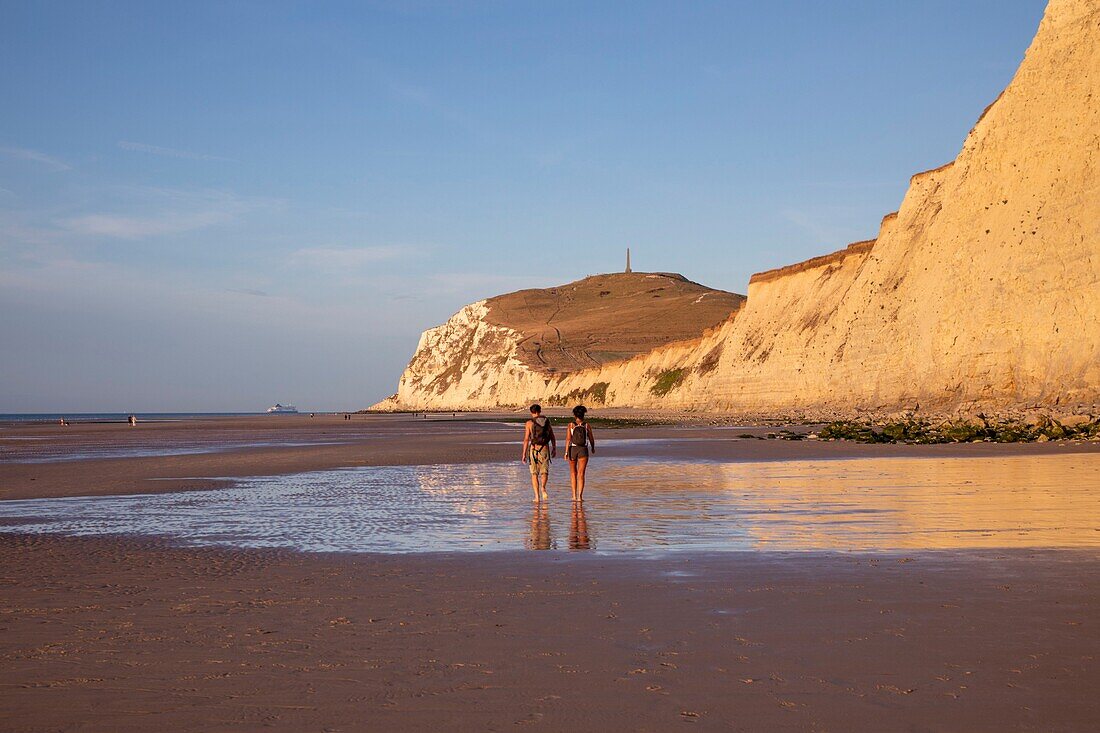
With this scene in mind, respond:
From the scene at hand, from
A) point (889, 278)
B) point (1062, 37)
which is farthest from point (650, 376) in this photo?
point (1062, 37)

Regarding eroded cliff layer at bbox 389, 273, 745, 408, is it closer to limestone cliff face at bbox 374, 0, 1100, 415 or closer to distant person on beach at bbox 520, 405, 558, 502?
limestone cliff face at bbox 374, 0, 1100, 415

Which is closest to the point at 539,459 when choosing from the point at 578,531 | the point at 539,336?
the point at 578,531

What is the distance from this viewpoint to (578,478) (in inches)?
579

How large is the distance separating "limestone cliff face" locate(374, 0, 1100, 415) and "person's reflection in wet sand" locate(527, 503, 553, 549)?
2410 centimetres

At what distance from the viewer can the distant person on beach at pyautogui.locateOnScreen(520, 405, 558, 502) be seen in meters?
14.8

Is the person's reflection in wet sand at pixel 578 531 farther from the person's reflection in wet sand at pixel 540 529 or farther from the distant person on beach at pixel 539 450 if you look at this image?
the distant person on beach at pixel 539 450

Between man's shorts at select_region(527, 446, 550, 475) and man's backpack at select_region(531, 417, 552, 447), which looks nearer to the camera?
man's shorts at select_region(527, 446, 550, 475)


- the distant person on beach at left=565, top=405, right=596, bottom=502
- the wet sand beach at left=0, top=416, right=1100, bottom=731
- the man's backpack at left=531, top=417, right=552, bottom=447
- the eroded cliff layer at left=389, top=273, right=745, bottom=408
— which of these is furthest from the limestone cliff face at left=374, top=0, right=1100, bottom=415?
the eroded cliff layer at left=389, top=273, right=745, bottom=408

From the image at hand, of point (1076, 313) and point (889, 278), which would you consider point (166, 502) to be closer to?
point (1076, 313)

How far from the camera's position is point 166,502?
51.2 ft

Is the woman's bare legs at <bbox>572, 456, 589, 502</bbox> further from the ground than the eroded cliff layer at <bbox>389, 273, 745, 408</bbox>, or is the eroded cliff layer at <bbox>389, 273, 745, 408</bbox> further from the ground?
the eroded cliff layer at <bbox>389, 273, 745, 408</bbox>

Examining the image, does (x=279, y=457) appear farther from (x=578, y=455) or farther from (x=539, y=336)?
(x=539, y=336)

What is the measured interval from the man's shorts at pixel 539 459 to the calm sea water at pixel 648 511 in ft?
1.74

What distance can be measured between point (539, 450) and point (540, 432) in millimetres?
531
